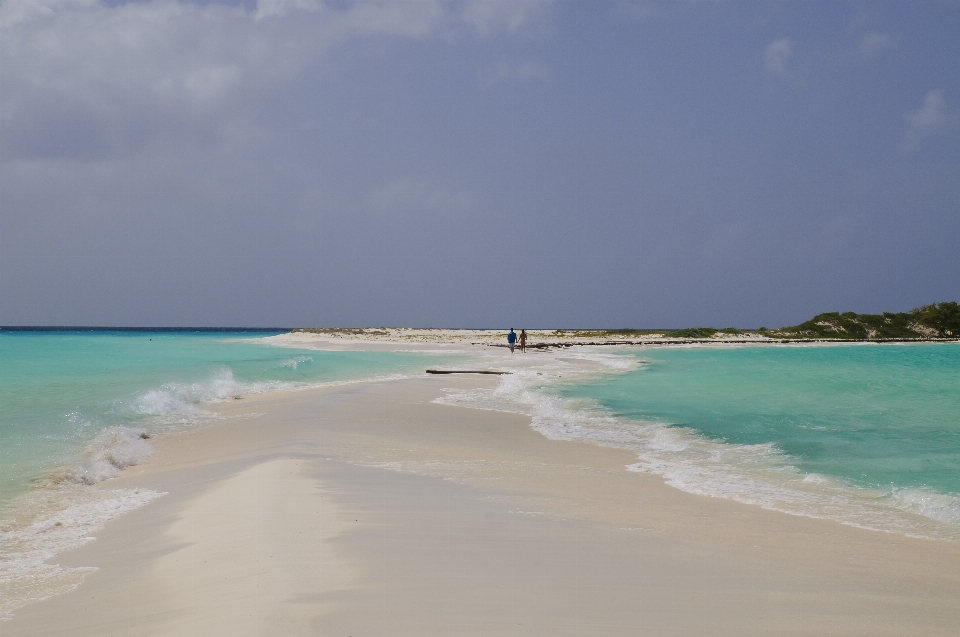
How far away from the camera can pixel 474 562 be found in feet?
16.6

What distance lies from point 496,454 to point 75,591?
6.10m

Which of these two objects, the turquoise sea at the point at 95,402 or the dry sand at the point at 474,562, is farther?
the turquoise sea at the point at 95,402

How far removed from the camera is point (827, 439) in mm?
12273

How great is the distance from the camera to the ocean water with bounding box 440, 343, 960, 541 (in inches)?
313

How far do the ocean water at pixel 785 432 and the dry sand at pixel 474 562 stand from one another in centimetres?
109

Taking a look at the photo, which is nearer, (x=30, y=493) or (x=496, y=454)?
(x=30, y=493)

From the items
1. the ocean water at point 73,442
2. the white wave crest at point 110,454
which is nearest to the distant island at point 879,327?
the ocean water at point 73,442

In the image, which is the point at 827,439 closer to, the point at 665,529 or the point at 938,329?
the point at 665,529

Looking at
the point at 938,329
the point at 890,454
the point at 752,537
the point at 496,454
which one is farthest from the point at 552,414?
the point at 938,329

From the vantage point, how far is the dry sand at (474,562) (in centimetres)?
411

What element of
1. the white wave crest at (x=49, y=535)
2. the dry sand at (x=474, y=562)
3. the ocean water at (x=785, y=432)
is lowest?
the white wave crest at (x=49, y=535)

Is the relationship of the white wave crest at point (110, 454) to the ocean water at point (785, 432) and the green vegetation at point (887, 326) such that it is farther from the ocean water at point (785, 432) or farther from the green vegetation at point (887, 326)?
the green vegetation at point (887, 326)


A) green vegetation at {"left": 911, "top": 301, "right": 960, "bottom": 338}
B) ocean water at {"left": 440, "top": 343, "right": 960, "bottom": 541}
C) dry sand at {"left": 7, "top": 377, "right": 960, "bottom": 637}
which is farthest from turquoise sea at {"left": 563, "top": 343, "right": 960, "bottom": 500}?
green vegetation at {"left": 911, "top": 301, "right": 960, "bottom": 338}

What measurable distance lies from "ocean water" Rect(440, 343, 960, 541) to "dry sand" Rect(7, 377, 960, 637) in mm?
1093
